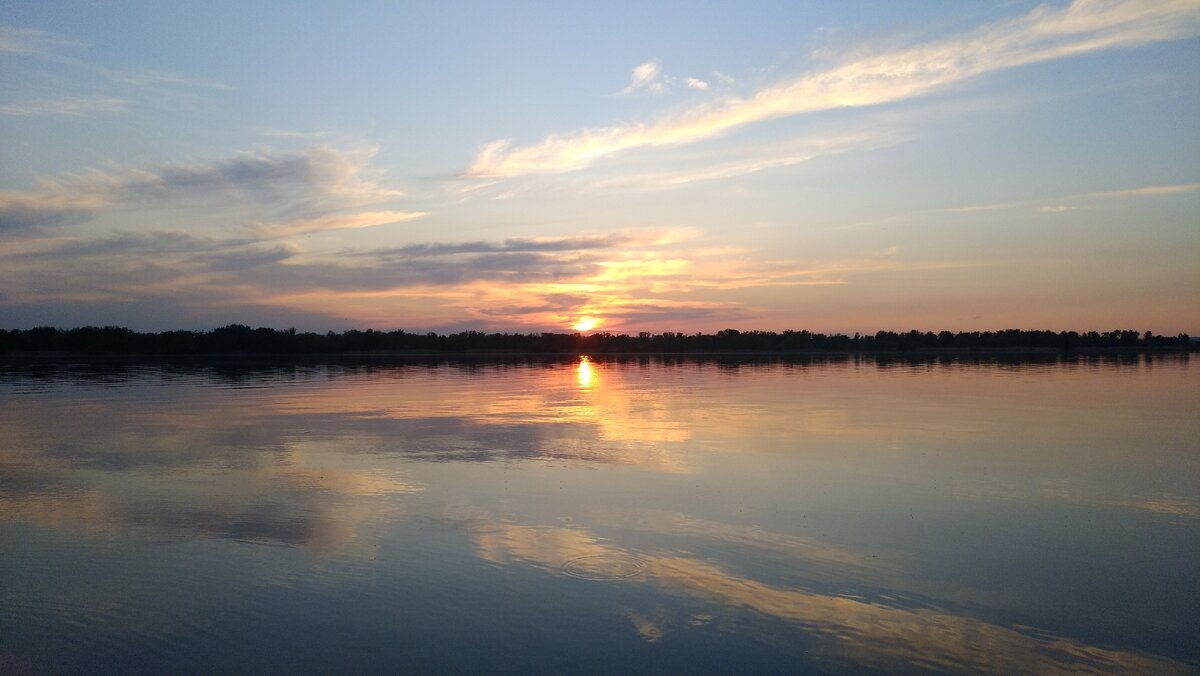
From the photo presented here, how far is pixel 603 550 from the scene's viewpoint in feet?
32.4

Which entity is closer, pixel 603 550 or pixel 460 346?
pixel 603 550

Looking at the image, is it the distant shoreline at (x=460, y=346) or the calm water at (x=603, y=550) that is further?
the distant shoreline at (x=460, y=346)

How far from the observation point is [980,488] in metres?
13.6

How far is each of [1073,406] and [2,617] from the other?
30927 mm

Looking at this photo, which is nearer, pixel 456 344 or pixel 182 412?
pixel 182 412

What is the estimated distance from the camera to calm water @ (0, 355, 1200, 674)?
693cm

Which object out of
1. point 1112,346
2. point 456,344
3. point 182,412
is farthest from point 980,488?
point 1112,346

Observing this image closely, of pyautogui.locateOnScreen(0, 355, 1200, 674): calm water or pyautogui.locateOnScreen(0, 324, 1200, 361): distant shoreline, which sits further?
pyautogui.locateOnScreen(0, 324, 1200, 361): distant shoreline

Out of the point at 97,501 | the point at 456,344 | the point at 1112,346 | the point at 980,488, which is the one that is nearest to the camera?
the point at 97,501

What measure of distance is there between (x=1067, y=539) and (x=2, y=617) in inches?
491

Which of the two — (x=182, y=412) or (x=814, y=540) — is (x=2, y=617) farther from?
(x=182, y=412)

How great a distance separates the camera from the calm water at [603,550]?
6.93 m

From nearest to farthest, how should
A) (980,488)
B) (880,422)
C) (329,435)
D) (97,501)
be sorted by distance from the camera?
(97,501) → (980,488) → (329,435) → (880,422)

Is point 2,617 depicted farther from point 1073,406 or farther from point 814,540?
point 1073,406
